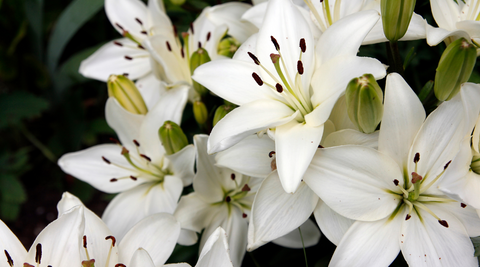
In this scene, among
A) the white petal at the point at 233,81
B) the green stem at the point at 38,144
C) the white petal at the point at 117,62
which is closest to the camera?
the white petal at the point at 233,81

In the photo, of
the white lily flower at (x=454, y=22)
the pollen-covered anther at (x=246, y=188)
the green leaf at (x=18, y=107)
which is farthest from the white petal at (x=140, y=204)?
the green leaf at (x=18, y=107)

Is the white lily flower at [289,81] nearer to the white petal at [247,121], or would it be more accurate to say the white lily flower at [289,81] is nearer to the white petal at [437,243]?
the white petal at [247,121]

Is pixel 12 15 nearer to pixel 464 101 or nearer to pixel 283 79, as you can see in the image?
pixel 283 79

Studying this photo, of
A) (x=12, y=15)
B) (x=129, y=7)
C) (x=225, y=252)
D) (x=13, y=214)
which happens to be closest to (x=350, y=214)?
(x=225, y=252)

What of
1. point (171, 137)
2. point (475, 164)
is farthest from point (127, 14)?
point (475, 164)

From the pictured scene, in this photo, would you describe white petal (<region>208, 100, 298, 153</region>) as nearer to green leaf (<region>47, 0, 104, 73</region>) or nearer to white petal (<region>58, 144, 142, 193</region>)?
white petal (<region>58, 144, 142, 193</region>)
